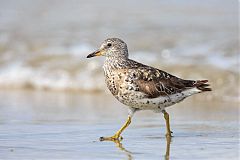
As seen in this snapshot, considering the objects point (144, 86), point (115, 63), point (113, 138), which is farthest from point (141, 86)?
point (113, 138)

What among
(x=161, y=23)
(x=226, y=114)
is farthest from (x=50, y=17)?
(x=226, y=114)

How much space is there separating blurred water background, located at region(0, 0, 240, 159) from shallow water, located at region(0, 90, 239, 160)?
0.5 inches

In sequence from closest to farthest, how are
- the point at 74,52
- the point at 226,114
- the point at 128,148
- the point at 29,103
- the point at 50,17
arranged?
the point at 128,148 < the point at 226,114 < the point at 29,103 < the point at 74,52 < the point at 50,17

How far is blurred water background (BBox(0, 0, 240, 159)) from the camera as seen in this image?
7391mm

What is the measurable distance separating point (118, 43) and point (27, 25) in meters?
7.32

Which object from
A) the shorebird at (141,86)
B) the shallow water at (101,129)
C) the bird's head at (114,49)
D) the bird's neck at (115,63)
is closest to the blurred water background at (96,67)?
the shallow water at (101,129)

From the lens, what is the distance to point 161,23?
1482cm

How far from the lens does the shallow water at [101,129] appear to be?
659 cm

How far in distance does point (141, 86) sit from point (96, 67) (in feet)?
15.5

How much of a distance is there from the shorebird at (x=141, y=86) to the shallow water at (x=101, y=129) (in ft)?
1.14

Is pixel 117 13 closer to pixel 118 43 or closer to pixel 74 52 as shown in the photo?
pixel 74 52

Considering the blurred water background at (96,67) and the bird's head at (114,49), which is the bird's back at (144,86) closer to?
the bird's head at (114,49)

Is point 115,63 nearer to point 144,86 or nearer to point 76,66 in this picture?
point 144,86

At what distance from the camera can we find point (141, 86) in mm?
7703
